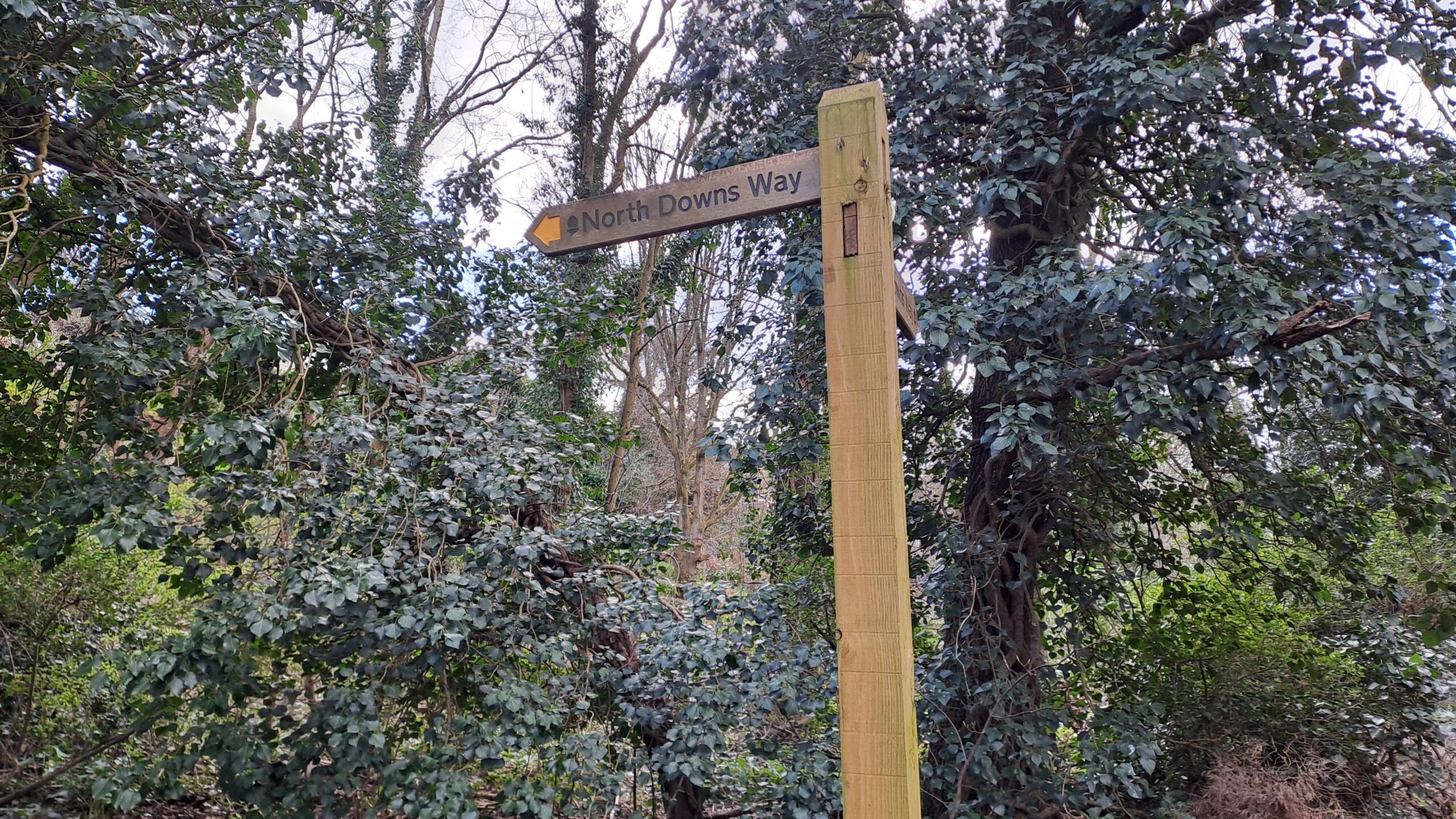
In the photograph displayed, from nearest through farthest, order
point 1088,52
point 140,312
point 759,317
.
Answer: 1. point 140,312
2. point 1088,52
3. point 759,317

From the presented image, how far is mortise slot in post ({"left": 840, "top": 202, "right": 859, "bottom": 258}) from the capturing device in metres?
2.08

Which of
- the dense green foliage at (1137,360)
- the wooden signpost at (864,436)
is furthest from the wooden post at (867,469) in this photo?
the dense green foliage at (1137,360)

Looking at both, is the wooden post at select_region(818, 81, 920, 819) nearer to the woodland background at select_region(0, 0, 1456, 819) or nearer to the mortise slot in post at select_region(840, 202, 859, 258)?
the mortise slot in post at select_region(840, 202, 859, 258)

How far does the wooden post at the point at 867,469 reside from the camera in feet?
6.33

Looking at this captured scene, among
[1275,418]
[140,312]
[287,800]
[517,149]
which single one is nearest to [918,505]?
[1275,418]

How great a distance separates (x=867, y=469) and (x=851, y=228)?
56 cm

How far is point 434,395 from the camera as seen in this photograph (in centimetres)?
342

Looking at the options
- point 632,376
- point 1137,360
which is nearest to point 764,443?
point 1137,360

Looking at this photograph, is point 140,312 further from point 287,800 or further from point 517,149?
point 517,149

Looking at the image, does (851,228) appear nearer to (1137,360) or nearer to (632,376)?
(1137,360)

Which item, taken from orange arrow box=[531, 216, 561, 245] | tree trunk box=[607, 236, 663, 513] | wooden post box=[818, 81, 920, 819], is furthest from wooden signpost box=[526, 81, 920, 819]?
tree trunk box=[607, 236, 663, 513]

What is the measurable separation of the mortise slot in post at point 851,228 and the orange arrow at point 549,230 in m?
0.84

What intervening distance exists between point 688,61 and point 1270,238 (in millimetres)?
2726

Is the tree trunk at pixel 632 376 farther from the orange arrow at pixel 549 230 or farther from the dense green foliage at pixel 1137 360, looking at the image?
the orange arrow at pixel 549 230
